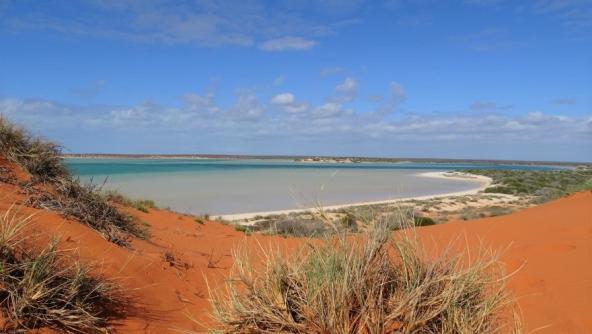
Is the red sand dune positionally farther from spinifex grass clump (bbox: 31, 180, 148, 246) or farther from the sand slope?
spinifex grass clump (bbox: 31, 180, 148, 246)

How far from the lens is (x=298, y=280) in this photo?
11.1 feet

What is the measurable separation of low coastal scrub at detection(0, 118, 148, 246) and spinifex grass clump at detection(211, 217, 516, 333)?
11.5 feet

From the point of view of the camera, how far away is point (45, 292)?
3.51 metres

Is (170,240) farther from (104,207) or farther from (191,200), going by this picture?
(191,200)

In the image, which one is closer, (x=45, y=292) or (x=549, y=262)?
(x=45, y=292)

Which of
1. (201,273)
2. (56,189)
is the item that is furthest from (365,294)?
(56,189)

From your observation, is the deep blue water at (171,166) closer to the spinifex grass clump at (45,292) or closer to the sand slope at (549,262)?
the sand slope at (549,262)

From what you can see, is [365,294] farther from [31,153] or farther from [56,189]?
[31,153]

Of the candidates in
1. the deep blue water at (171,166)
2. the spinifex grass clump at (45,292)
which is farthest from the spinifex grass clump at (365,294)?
the deep blue water at (171,166)

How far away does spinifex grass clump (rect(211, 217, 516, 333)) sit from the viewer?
299 cm

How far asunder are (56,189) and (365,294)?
5740 mm

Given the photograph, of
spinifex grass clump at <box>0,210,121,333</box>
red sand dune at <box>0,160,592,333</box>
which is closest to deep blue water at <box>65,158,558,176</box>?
red sand dune at <box>0,160,592,333</box>

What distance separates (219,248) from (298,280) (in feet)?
21.7

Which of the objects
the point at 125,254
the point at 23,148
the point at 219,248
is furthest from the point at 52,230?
the point at 219,248
